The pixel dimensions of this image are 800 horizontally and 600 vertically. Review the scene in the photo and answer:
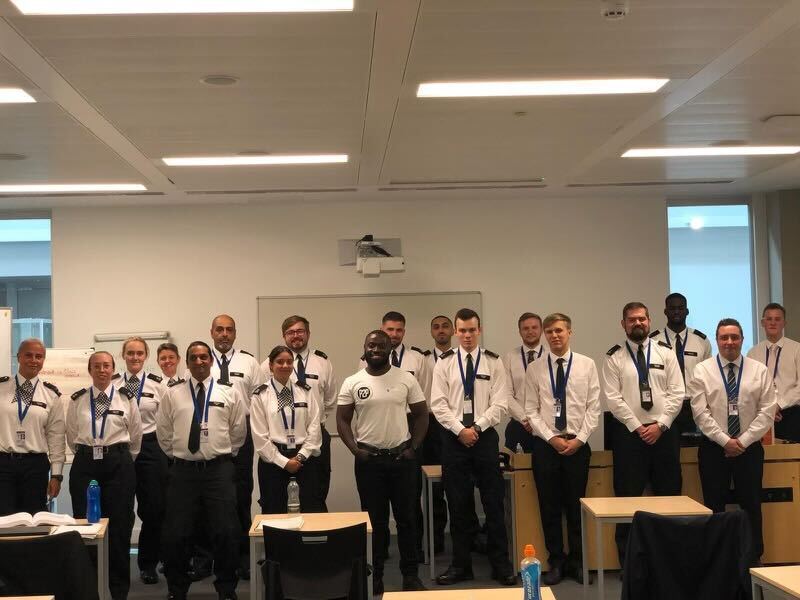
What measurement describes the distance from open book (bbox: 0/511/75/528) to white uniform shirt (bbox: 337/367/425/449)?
1.97 m

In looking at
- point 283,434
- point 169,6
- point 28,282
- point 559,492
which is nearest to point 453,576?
point 559,492

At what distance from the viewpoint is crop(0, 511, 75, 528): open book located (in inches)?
179

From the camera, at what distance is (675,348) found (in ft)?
24.5

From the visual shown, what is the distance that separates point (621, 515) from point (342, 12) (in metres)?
3.09

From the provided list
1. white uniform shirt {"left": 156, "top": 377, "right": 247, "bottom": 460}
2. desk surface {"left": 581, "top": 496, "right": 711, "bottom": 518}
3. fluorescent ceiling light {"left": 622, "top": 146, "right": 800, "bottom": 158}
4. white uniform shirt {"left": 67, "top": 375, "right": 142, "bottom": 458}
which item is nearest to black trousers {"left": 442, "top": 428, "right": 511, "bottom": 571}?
desk surface {"left": 581, "top": 496, "right": 711, "bottom": 518}

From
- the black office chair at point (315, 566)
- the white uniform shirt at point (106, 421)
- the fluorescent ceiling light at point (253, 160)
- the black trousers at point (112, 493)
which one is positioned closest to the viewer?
the black office chair at point (315, 566)

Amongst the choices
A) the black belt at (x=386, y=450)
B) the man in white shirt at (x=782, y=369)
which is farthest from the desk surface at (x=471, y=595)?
the man in white shirt at (x=782, y=369)

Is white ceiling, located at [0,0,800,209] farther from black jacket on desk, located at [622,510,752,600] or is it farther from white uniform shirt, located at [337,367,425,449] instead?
black jacket on desk, located at [622,510,752,600]

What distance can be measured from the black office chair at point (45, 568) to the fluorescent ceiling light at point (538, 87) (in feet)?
9.64

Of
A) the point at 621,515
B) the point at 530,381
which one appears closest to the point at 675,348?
the point at 530,381

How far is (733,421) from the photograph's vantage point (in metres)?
6.32

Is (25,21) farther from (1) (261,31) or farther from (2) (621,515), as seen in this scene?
(2) (621,515)

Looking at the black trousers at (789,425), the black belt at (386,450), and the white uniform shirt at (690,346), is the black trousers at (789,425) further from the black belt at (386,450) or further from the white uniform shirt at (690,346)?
the black belt at (386,450)

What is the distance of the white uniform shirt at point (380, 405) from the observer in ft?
19.0
